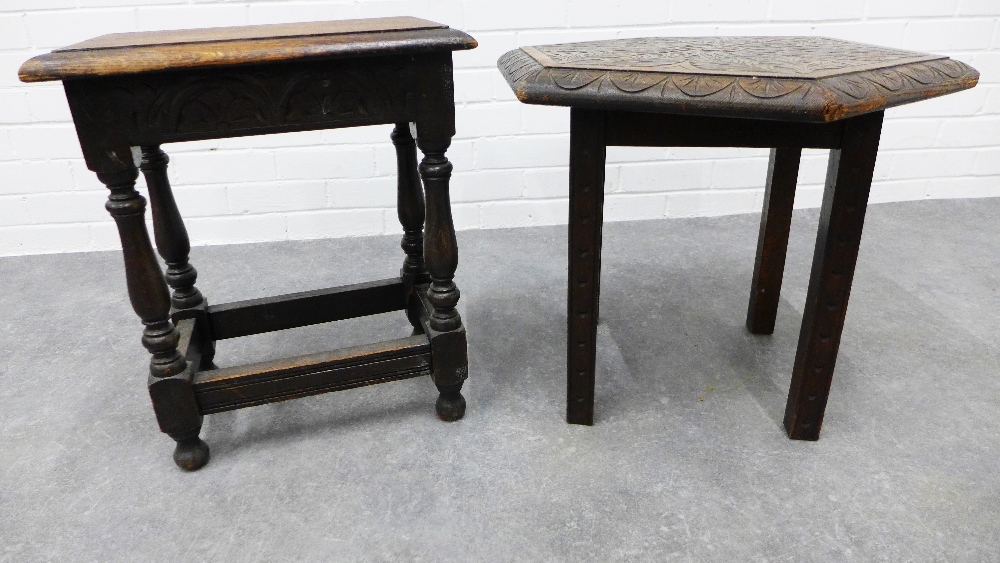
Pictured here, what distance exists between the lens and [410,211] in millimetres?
1542

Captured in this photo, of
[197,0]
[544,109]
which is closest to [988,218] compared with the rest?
[544,109]

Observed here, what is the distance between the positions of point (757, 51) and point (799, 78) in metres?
0.31

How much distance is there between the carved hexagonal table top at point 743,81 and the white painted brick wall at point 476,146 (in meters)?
1.09

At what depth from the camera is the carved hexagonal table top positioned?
0.93 metres

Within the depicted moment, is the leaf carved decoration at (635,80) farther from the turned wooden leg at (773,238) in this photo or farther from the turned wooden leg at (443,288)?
the turned wooden leg at (773,238)

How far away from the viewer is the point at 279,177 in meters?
2.29

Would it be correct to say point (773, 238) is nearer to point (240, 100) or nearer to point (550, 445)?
point (550, 445)

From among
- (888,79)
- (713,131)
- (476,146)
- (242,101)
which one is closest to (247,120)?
(242,101)

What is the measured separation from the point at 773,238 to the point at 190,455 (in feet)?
4.28

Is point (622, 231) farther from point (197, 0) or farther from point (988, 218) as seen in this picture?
point (197, 0)

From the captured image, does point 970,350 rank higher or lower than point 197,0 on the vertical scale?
lower

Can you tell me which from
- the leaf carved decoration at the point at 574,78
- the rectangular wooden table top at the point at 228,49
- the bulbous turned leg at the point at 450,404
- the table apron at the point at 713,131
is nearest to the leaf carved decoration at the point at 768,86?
the table apron at the point at 713,131

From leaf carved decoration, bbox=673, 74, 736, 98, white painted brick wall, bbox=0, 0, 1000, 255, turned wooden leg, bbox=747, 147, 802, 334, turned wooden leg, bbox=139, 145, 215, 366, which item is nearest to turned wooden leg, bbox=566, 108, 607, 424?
leaf carved decoration, bbox=673, 74, 736, 98

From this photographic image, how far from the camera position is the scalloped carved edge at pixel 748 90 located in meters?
0.92
